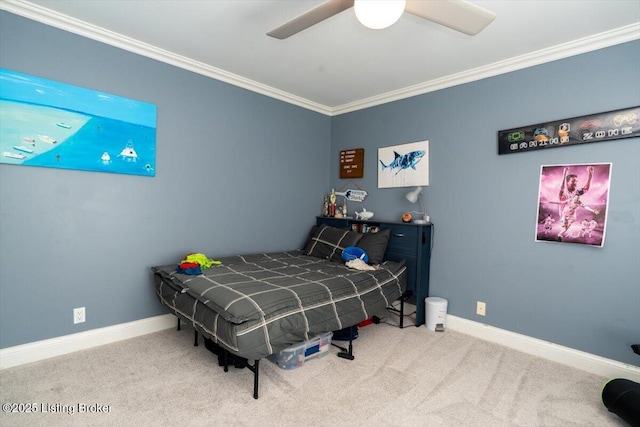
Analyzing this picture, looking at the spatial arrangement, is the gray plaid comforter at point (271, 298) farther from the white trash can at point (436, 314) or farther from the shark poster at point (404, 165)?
the shark poster at point (404, 165)

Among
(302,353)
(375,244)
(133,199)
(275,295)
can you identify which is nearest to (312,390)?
(302,353)

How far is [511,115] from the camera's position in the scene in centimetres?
275

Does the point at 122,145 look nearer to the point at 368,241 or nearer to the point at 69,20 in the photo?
the point at 69,20

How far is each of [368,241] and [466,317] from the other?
117cm

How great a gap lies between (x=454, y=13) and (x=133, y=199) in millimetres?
2663

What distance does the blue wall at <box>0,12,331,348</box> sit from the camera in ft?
7.24

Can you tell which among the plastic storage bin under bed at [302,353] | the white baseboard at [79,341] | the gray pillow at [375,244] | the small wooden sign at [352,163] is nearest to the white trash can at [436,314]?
the gray pillow at [375,244]

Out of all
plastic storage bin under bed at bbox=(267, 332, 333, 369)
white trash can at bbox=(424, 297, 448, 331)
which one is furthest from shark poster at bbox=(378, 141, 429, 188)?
plastic storage bin under bed at bbox=(267, 332, 333, 369)

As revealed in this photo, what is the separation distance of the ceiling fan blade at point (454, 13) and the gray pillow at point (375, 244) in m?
1.92

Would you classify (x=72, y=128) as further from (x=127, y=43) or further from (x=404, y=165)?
(x=404, y=165)

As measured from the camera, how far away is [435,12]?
5.03 ft

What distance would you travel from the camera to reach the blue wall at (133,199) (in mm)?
2207

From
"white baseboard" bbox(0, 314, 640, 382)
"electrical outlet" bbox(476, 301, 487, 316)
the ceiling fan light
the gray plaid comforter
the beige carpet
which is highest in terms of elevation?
the ceiling fan light

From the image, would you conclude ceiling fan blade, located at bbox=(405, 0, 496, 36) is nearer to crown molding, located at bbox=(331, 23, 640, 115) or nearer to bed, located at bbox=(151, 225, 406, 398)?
crown molding, located at bbox=(331, 23, 640, 115)
